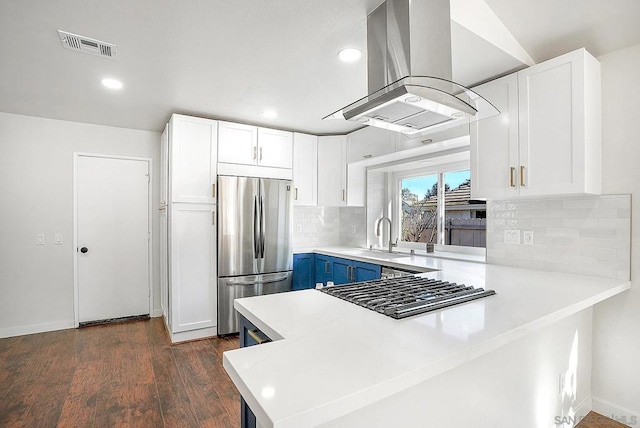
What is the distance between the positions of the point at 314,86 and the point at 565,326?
2.41 meters

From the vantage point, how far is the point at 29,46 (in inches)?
81.0

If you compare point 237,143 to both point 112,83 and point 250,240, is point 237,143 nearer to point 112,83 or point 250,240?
point 250,240

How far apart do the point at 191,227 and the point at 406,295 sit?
8.49ft

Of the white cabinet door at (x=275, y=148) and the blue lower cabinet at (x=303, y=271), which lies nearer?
the white cabinet door at (x=275, y=148)

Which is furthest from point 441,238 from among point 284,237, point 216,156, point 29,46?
point 29,46

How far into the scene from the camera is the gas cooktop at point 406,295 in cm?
128

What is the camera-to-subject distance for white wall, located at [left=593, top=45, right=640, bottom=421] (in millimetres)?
1960

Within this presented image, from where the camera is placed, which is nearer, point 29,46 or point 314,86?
point 29,46

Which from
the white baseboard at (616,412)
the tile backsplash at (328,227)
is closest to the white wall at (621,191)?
the white baseboard at (616,412)

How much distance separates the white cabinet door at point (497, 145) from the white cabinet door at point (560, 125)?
0.17 feet

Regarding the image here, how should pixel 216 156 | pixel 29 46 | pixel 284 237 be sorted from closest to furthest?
pixel 29 46 → pixel 216 156 → pixel 284 237

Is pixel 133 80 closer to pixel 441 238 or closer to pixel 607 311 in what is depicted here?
pixel 441 238

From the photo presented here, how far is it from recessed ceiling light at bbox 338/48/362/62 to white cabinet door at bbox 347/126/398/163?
1212 millimetres

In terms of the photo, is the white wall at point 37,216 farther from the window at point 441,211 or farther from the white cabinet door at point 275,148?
the window at point 441,211
